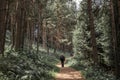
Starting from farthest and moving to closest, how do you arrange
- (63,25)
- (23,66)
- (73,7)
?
1. (73,7)
2. (63,25)
3. (23,66)

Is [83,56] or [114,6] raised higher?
[114,6]

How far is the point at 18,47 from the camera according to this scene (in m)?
19.0

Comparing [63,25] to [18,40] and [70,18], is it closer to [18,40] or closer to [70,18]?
[70,18]

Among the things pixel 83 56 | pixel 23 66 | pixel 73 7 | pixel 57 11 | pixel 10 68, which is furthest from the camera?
pixel 73 7

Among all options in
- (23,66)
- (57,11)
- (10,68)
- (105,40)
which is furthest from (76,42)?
(57,11)

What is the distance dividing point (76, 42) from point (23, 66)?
1433 centimetres

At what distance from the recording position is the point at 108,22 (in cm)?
2028

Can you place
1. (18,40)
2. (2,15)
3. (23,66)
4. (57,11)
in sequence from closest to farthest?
(2,15) → (23,66) → (18,40) → (57,11)

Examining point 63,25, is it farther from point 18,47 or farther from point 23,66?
point 23,66

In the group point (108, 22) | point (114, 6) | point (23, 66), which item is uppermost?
point (114, 6)

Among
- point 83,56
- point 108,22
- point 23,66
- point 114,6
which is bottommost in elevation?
point 83,56

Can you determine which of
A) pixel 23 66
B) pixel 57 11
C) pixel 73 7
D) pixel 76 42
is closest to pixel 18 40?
pixel 23 66

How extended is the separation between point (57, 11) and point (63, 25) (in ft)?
17.6

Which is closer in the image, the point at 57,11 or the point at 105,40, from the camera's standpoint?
the point at 105,40
